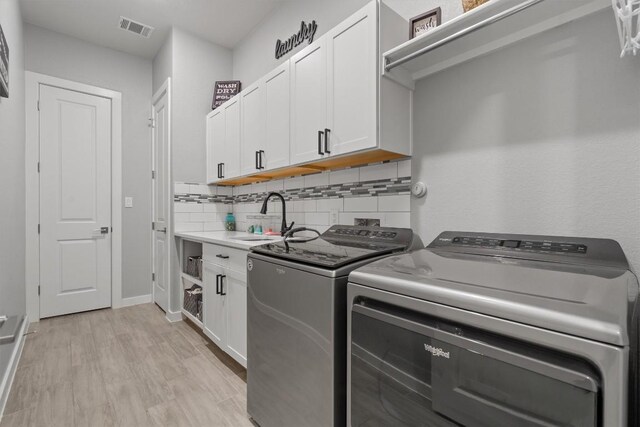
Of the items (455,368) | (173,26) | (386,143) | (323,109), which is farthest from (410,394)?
(173,26)

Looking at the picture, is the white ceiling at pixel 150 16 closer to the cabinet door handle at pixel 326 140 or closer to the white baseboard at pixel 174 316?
the cabinet door handle at pixel 326 140

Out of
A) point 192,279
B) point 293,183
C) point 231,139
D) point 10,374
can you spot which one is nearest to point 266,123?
point 293,183

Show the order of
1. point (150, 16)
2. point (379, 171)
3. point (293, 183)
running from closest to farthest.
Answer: point (379, 171)
point (293, 183)
point (150, 16)

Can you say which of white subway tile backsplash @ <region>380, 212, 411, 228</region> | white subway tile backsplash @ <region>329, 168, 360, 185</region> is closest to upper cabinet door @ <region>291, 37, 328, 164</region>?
white subway tile backsplash @ <region>329, 168, 360, 185</region>

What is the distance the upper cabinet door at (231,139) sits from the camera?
2635mm

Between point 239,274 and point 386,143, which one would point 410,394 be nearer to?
point 386,143

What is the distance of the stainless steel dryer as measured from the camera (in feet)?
1.87

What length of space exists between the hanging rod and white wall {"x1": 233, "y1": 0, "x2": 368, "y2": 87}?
30.8 inches

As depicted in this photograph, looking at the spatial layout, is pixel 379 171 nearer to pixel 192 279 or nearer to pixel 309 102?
pixel 309 102

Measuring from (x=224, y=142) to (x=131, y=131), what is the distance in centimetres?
145

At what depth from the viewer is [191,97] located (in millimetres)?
3100

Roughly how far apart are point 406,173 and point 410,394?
1094 millimetres

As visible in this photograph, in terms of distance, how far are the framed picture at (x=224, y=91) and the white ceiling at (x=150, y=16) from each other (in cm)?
51

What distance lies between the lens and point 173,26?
2953 mm
